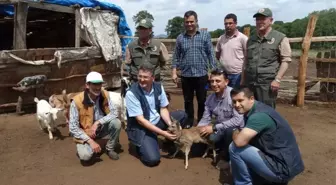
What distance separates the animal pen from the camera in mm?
7070

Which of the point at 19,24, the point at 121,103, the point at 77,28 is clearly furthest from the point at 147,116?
the point at 77,28

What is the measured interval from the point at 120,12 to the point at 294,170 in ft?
25.3

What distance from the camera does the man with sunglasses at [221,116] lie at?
4012 millimetres

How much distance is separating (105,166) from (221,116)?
1.56 metres

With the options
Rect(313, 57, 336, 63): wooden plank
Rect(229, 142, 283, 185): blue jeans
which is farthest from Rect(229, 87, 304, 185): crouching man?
Rect(313, 57, 336, 63): wooden plank

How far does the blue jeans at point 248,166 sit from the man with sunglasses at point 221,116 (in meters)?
0.70

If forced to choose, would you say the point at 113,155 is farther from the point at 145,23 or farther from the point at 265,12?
the point at 265,12

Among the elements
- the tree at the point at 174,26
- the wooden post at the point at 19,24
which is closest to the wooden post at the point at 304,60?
the wooden post at the point at 19,24

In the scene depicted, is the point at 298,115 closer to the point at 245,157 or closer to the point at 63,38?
the point at 245,157

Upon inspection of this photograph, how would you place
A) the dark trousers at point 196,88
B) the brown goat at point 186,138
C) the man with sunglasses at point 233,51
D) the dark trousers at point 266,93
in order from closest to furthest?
1. the brown goat at point 186,138
2. the dark trousers at point 266,93
3. the man with sunglasses at point 233,51
4. the dark trousers at point 196,88

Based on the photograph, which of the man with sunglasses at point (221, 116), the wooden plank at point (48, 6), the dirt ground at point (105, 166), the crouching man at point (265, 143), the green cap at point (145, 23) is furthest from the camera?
→ the wooden plank at point (48, 6)

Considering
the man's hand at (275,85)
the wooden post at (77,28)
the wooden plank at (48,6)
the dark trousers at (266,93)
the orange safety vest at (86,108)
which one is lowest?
the orange safety vest at (86,108)

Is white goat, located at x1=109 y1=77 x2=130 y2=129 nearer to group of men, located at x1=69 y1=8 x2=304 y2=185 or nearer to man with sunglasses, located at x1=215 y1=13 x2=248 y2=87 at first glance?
group of men, located at x1=69 y1=8 x2=304 y2=185

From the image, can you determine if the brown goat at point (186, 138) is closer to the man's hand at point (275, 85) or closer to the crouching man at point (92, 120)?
the crouching man at point (92, 120)
